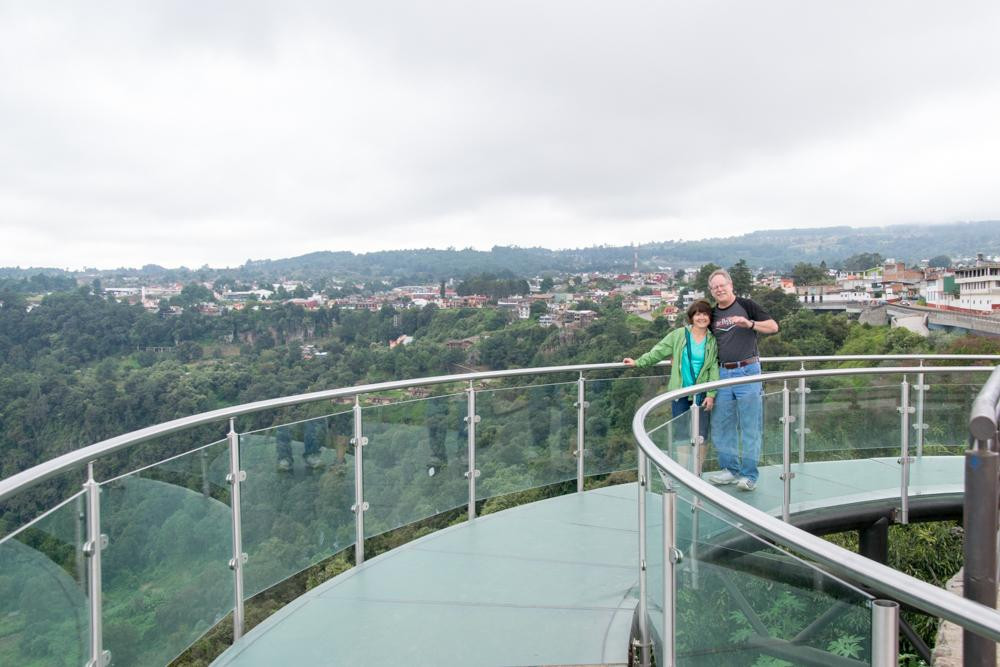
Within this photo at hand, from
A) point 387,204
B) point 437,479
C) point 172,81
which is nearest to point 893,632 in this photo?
point 437,479

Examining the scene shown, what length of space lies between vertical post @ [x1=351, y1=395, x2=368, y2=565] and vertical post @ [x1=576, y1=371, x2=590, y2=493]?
6.56ft

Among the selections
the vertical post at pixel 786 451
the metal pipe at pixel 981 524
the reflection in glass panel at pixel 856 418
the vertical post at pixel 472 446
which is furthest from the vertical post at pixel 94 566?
the reflection in glass panel at pixel 856 418

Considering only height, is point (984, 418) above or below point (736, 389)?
above

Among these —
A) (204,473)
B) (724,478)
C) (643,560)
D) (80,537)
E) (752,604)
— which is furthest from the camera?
(724,478)

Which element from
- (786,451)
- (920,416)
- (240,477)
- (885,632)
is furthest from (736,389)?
(885,632)

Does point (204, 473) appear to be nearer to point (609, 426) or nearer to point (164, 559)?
point (164, 559)

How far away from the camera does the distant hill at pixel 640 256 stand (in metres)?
52.8

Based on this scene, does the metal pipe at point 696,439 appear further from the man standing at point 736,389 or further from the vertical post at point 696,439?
the man standing at point 736,389

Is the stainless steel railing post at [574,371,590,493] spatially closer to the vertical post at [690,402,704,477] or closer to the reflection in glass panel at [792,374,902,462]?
the vertical post at [690,402,704,477]

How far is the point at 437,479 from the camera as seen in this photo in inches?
180

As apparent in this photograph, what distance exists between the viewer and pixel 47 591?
1.99 metres

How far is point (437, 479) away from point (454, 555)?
581mm

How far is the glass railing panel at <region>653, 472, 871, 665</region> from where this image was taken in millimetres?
1275

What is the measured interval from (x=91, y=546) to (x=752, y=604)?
77.4 inches
